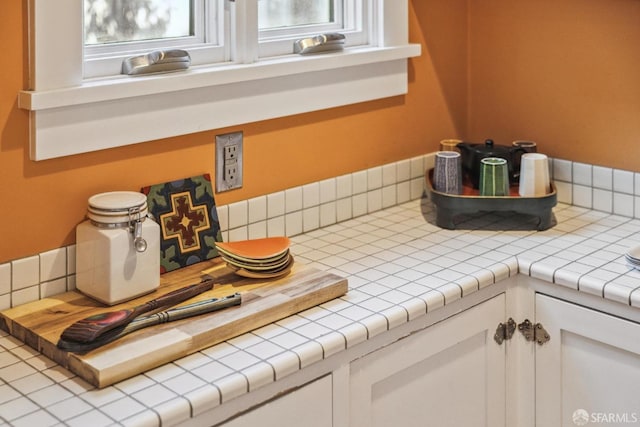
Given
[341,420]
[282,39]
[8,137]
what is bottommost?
[341,420]

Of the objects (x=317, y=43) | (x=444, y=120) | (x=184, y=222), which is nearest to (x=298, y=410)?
(x=184, y=222)

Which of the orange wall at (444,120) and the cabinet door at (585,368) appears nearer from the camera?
the orange wall at (444,120)

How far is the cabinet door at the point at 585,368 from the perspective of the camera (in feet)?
7.21

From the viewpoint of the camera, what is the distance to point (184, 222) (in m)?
2.24

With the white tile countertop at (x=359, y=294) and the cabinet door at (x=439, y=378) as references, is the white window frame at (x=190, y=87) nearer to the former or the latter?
the white tile countertop at (x=359, y=294)

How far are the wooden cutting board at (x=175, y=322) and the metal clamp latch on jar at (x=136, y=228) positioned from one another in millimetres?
127

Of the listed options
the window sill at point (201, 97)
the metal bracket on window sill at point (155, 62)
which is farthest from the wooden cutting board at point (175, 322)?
the metal bracket on window sill at point (155, 62)

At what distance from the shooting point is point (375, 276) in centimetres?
225

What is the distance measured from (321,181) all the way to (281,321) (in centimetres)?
68

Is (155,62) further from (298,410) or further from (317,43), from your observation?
(298,410)

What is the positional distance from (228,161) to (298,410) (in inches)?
29.4

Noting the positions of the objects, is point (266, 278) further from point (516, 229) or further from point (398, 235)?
point (516, 229)

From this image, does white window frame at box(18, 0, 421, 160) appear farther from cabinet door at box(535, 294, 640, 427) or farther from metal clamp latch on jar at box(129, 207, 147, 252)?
cabinet door at box(535, 294, 640, 427)

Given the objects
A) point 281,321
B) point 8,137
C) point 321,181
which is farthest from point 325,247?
point 8,137
